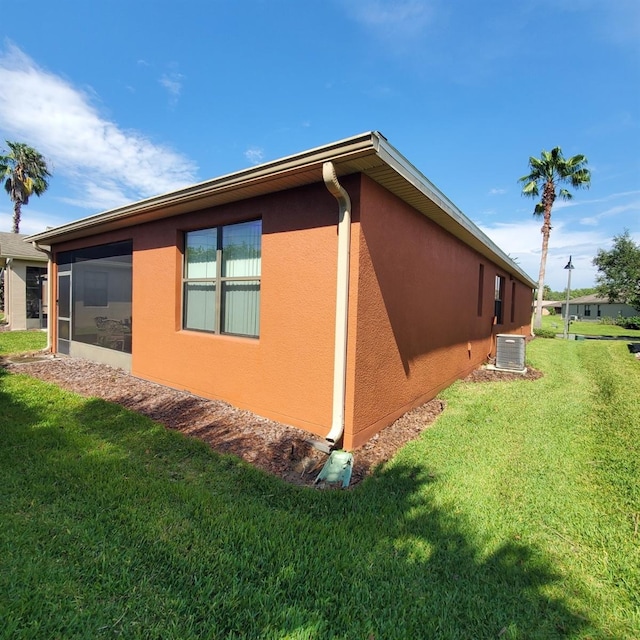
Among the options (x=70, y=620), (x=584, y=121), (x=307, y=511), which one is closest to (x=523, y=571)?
(x=307, y=511)

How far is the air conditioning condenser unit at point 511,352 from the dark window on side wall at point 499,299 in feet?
9.91

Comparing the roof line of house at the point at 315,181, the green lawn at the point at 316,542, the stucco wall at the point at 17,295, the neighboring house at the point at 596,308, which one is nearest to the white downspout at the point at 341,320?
the roof line of house at the point at 315,181

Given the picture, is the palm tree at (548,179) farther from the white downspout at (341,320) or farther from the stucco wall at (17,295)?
the stucco wall at (17,295)

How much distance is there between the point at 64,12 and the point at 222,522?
7894mm

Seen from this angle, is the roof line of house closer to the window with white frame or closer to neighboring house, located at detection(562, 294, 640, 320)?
the window with white frame

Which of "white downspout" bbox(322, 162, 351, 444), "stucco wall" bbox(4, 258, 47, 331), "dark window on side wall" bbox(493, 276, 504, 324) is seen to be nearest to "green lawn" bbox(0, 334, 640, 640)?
"white downspout" bbox(322, 162, 351, 444)

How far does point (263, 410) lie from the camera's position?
4.65m

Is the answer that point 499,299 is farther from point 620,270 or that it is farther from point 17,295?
point 620,270

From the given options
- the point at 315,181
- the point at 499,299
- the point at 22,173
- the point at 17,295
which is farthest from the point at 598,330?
the point at 22,173

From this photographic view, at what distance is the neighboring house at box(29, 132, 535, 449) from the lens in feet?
12.5

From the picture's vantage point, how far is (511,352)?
8.53m

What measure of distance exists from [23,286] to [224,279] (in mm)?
14269

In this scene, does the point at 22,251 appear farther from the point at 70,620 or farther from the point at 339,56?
the point at 70,620

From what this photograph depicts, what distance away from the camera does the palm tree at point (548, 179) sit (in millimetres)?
22000
